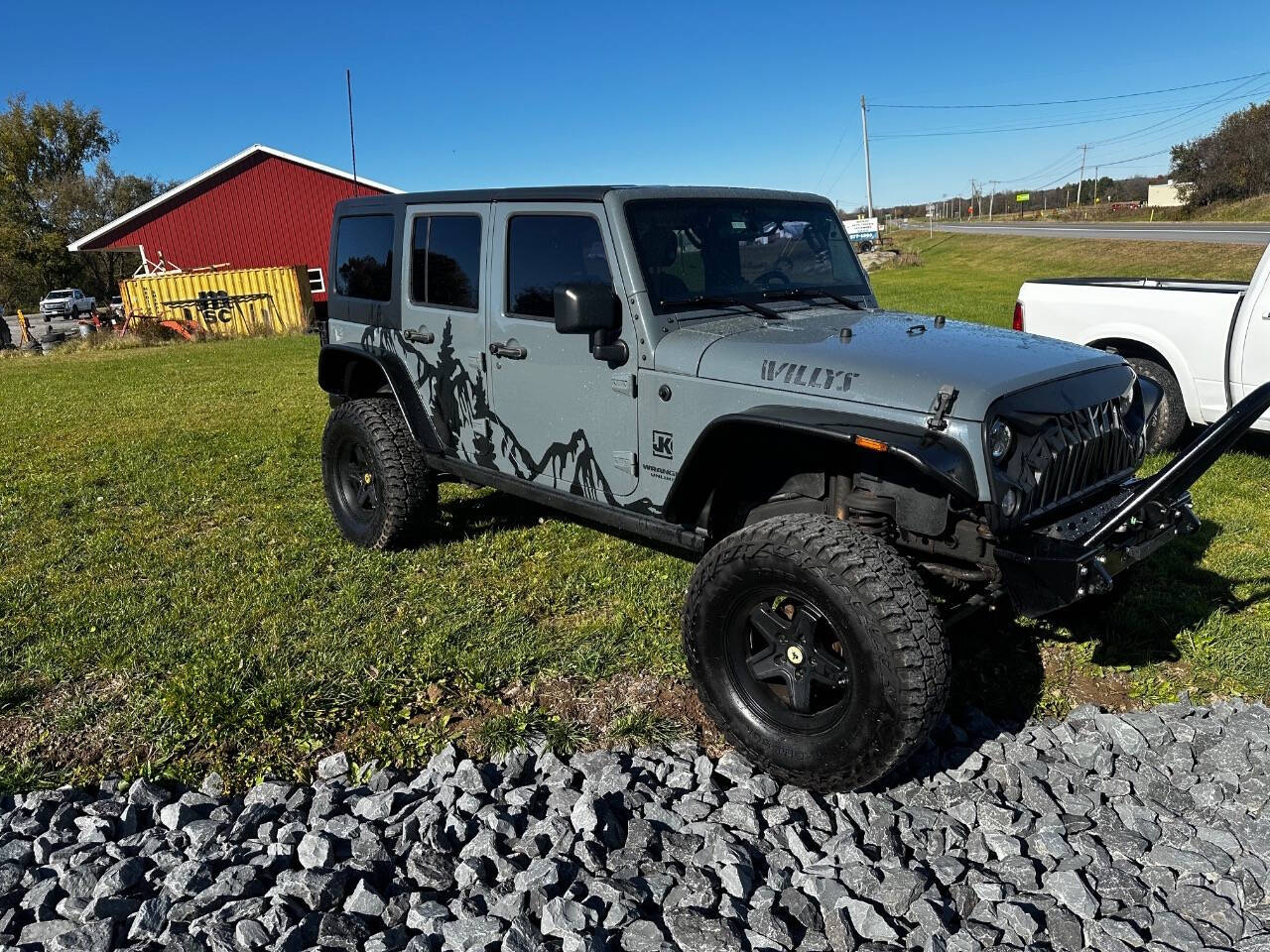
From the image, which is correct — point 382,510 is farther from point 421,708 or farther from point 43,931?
point 43,931

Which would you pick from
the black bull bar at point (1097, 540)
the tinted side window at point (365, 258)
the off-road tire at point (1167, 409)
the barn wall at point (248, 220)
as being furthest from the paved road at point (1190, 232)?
the tinted side window at point (365, 258)

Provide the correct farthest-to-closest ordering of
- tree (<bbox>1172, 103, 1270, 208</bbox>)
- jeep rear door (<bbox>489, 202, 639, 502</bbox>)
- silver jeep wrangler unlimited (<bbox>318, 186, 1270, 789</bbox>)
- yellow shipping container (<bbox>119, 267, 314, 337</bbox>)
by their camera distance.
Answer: tree (<bbox>1172, 103, 1270, 208</bbox>), yellow shipping container (<bbox>119, 267, 314, 337</bbox>), jeep rear door (<bbox>489, 202, 639, 502</bbox>), silver jeep wrangler unlimited (<bbox>318, 186, 1270, 789</bbox>)

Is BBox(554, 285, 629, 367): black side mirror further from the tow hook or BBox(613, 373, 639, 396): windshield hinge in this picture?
the tow hook

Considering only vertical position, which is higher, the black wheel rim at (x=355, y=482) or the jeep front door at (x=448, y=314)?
the jeep front door at (x=448, y=314)

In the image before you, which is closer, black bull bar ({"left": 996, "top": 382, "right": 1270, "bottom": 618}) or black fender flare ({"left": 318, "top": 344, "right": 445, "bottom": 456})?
black bull bar ({"left": 996, "top": 382, "right": 1270, "bottom": 618})

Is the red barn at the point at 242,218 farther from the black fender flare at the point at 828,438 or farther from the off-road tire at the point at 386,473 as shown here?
the black fender flare at the point at 828,438

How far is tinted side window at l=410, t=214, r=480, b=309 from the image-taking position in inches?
174

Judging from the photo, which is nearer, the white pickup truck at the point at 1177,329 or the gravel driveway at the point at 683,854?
the gravel driveway at the point at 683,854

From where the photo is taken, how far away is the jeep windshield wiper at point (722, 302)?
3.71 m

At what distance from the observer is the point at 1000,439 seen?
289 cm

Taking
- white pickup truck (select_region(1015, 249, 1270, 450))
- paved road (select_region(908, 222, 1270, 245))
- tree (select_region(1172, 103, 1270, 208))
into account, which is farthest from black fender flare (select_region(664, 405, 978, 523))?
tree (select_region(1172, 103, 1270, 208))

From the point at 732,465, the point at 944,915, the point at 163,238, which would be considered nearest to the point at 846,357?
the point at 732,465

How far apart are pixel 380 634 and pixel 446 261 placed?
1.86 m

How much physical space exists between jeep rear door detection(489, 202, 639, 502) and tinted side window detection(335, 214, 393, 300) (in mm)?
993
